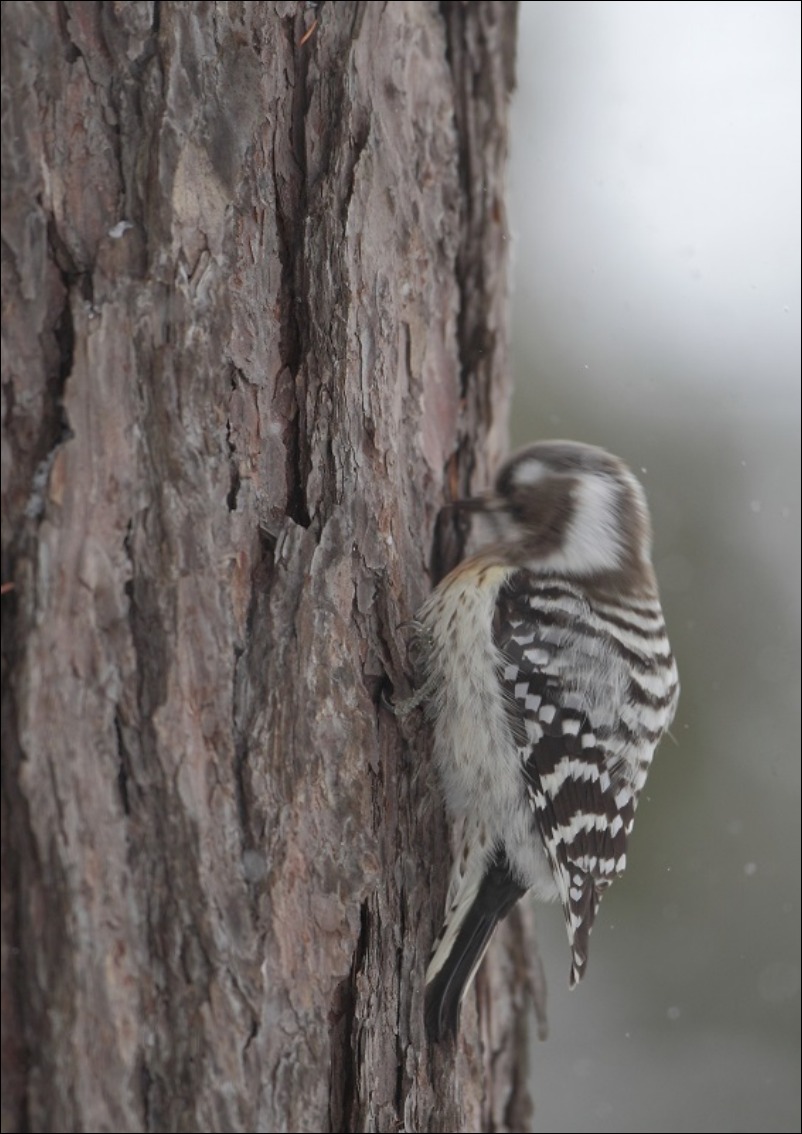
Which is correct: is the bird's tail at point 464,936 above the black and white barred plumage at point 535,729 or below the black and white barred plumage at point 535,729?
below

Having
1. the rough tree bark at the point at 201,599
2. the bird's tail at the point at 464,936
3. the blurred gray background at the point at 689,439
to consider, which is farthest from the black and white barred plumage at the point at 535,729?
the blurred gray background at the point at 689,439

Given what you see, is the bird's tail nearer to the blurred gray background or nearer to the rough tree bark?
the rough tree bark

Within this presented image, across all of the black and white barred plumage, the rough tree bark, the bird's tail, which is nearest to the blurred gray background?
the black and white barred plumage

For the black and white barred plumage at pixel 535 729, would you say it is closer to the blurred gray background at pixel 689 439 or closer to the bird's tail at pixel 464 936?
the bird's tail at pixel 464 936

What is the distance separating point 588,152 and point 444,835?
2.39 m

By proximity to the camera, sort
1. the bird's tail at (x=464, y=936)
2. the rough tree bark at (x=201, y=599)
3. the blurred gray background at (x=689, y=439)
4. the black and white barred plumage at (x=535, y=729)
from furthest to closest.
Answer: the blurred gray background at (x=689, y=439) < the black and white barred plumage at (x=535, y=729) < the bird's tail at (x=464, y=936) < the rough tree bark at (x=201, y=599)

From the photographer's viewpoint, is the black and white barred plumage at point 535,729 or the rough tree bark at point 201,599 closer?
the rough tree bark at point 201,599

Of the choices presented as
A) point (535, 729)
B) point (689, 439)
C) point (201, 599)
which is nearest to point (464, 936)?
point (535, 729)

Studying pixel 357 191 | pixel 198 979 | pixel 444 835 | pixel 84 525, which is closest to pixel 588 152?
pixel 357 191

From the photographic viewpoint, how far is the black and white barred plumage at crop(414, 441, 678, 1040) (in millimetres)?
2633

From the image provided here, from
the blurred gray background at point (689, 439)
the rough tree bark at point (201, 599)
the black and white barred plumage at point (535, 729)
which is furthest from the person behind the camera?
the blurred gray background at point (689, 439)

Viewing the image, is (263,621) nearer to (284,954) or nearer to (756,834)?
(284,954)

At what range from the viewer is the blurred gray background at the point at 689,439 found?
3.64 metres

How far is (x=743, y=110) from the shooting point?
3.46 meters
